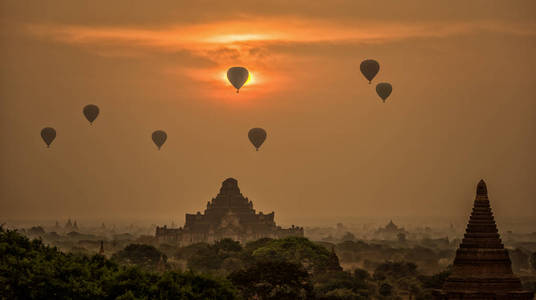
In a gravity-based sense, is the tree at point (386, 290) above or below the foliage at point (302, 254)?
below

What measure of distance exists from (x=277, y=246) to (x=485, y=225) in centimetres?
9996

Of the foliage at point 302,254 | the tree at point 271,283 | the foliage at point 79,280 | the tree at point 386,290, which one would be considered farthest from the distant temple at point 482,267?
the foliage at point 302,254

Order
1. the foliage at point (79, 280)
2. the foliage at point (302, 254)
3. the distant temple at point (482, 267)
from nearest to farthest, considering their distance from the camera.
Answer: the foliage at point (79, 280), the distant temple at point (482, 267), the foliage at point (302, 254)

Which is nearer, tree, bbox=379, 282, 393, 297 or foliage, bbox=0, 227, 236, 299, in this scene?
foliage, bbox=0, 227, 236, 299

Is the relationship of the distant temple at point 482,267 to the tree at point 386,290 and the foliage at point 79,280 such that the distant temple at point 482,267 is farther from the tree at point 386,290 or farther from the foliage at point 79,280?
the tree at point 386,290

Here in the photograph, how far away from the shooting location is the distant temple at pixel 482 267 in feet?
287

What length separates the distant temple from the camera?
87562mm

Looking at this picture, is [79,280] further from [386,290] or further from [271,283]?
[386,290]

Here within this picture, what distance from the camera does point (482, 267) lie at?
290ft

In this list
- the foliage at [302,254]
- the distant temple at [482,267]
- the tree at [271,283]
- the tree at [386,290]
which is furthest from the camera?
the foliage at [302,254]

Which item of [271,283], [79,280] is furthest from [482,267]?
[79,280]

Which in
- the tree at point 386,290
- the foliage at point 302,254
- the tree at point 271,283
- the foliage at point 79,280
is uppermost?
the foliage at point 302,254

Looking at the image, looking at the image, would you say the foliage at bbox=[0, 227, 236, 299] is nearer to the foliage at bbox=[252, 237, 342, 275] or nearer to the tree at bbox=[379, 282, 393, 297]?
the tree at bbox=[379, 282, 393, 297]

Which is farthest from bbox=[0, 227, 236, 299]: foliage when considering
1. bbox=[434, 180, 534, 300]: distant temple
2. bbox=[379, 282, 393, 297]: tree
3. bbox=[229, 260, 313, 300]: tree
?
bbox=[379, 282, 393, 297]: tree
